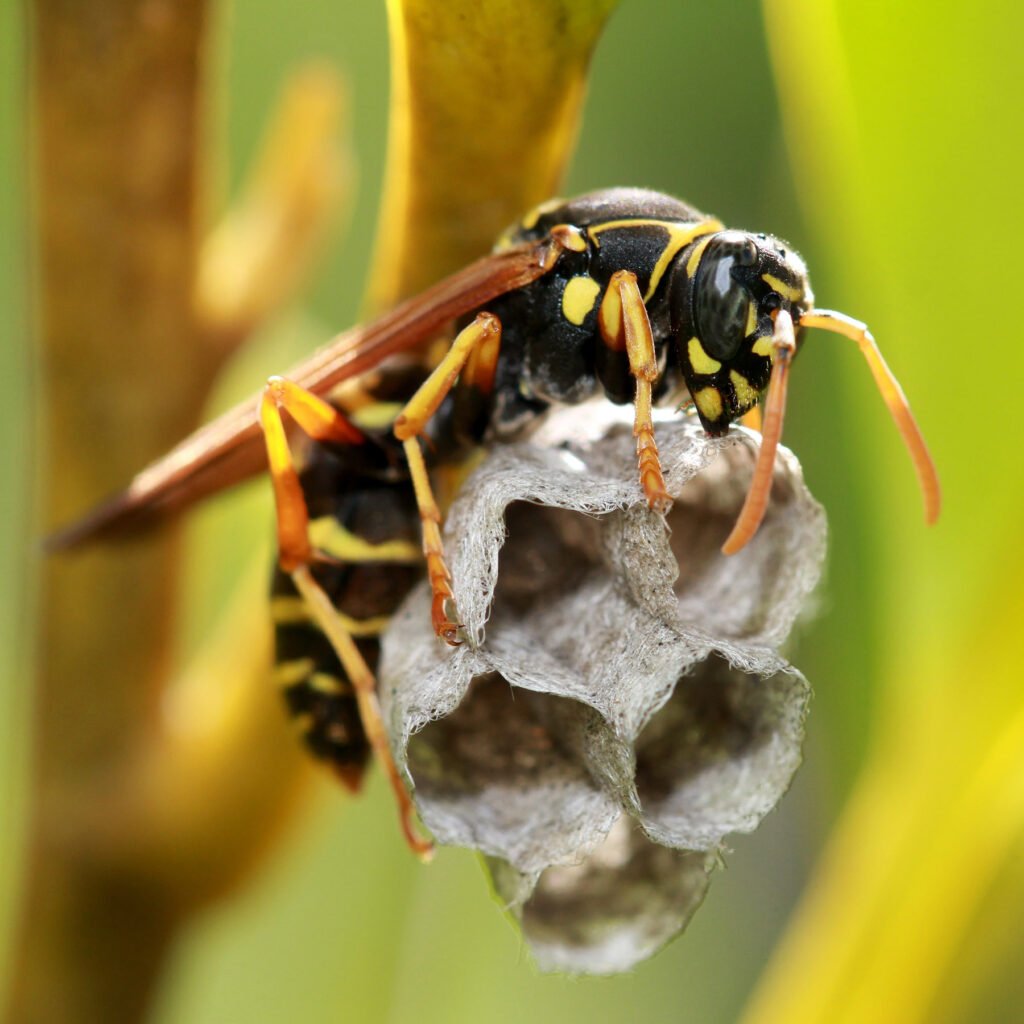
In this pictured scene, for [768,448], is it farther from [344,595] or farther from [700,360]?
[344,595]

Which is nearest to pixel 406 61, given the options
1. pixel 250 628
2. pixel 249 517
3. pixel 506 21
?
pixel 506 21

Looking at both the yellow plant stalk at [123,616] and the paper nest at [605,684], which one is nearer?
the paper nest at [605,684]

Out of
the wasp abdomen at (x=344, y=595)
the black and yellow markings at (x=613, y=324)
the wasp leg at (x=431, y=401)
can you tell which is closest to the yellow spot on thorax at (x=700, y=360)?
the black and yellow markings at (x=613, y=324)

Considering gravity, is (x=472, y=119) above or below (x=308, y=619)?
above

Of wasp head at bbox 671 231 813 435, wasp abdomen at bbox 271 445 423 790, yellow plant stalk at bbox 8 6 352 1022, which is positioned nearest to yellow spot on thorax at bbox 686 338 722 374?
wasp head at bbox 671 231 813 435

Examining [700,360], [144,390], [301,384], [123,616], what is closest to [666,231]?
[700,360]

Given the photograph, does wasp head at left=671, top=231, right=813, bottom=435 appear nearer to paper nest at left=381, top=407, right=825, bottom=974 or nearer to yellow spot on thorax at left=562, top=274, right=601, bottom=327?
paper nest at left=381, top=407, right=825, bottom=974

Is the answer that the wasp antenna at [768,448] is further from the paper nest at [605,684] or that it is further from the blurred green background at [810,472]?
the blurred green background at [810,472]
